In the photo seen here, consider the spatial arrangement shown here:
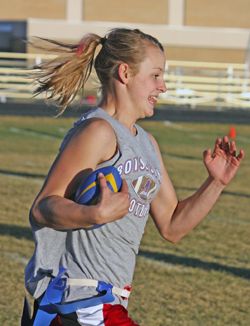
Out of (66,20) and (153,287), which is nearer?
(153,287)

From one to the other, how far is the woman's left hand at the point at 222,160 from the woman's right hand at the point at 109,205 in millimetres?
944

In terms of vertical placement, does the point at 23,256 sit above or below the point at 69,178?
below

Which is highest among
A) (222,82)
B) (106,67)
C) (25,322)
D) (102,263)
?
(106,67)

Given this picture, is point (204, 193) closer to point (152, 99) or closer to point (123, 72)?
point (152, 99)

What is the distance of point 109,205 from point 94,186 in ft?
0.71

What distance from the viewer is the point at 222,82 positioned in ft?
109

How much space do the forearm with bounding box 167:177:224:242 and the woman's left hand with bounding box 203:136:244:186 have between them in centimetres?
4

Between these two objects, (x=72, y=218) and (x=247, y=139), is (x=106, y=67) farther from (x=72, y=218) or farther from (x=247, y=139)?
(x=247, y=139)

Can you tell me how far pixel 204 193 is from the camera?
438 centimetres

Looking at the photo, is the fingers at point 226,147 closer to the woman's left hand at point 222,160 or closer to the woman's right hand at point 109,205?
the woman's left hand at point 222,160

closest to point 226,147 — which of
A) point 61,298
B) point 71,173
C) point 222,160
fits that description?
point 222,160

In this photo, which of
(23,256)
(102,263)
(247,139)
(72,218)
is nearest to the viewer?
(72,218)

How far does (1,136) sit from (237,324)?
14535mm

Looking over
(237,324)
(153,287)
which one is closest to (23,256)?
(153,287)
